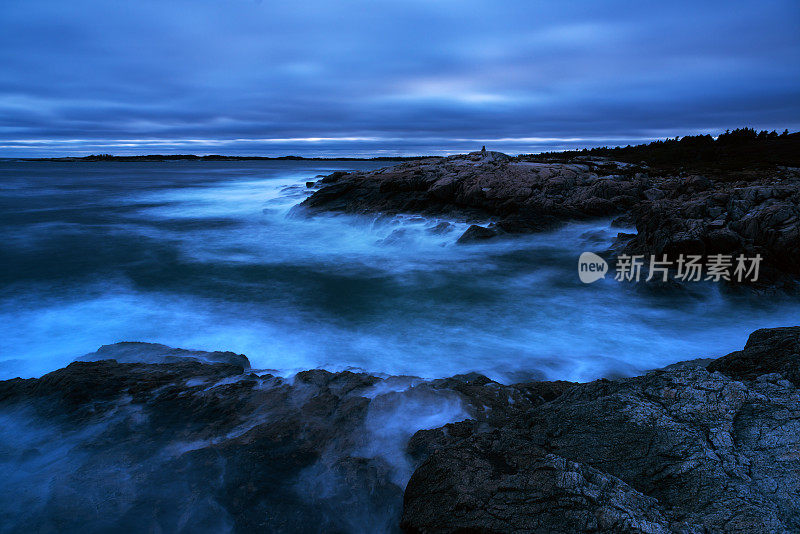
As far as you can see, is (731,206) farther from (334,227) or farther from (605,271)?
(334,227)

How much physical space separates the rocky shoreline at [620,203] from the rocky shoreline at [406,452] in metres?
7.28

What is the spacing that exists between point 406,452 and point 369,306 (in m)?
6.59

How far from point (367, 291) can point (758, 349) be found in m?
9.01

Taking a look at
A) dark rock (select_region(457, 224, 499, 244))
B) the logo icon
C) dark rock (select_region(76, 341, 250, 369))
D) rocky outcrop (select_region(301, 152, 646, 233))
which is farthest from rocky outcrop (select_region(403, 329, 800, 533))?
rocky outcrop (select_region(301, 152, 646, 233))

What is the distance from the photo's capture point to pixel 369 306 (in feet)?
35.7

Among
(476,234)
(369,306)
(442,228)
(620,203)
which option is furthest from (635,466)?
(620,203)

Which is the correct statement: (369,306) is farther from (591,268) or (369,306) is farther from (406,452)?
(591,268)

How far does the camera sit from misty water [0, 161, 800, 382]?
26.4ft

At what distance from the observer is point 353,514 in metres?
3.84

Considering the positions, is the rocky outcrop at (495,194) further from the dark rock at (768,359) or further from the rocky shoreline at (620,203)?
the dark rock at (768,359)

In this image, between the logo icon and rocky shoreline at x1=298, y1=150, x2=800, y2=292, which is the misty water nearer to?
the logo icon

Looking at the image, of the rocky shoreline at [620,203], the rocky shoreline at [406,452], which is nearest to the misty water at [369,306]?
the rocky shoreline at [620,203]

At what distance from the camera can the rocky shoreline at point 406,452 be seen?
120 inches

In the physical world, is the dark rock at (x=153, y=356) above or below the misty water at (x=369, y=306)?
above
